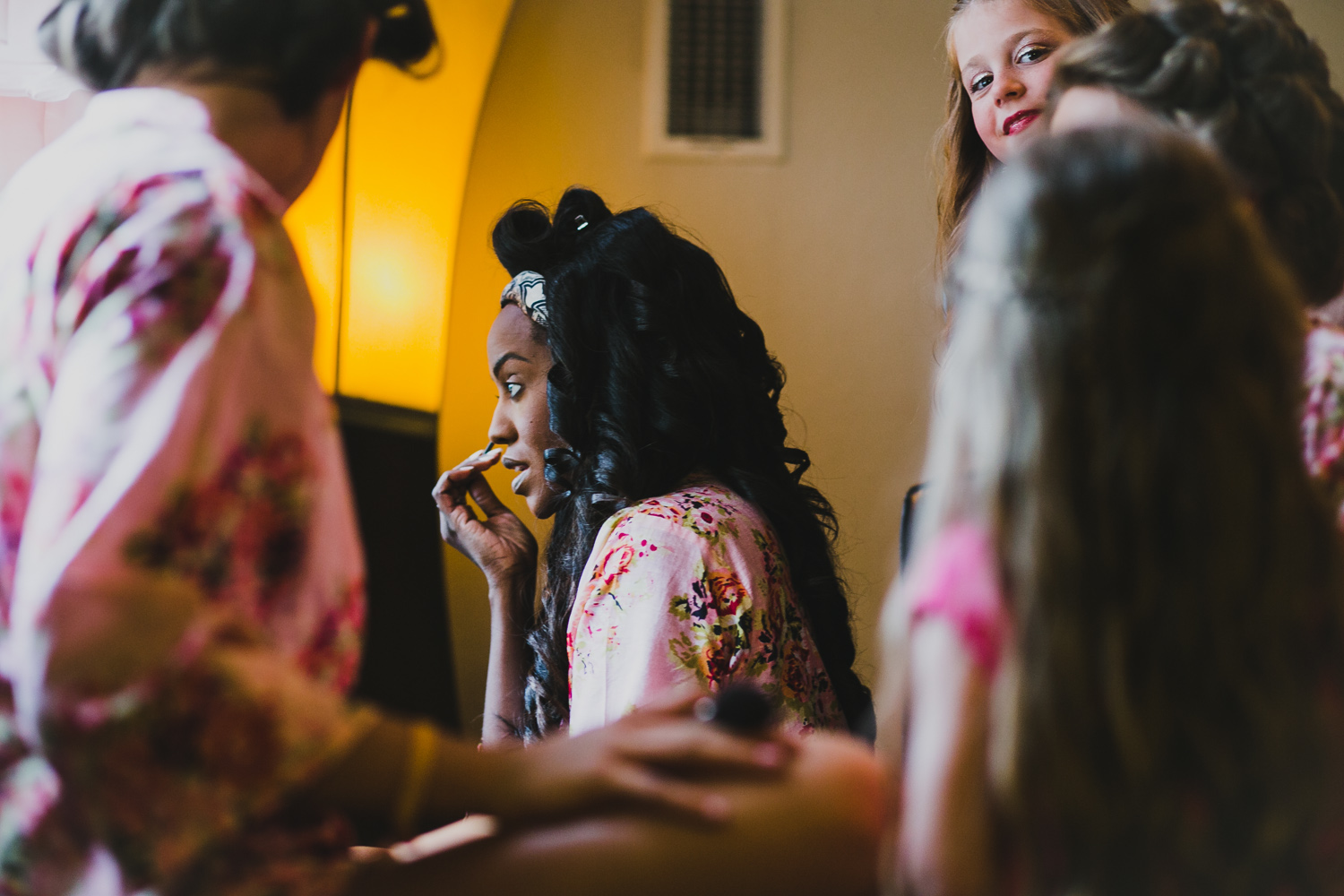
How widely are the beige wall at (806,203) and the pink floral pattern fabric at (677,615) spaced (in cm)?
84

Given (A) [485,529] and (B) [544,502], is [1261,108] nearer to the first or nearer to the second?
(B) [544,502]

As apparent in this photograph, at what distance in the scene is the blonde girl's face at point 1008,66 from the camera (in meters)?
1.58

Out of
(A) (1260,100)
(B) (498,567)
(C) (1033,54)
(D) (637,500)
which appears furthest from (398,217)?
(A) (1260,100)

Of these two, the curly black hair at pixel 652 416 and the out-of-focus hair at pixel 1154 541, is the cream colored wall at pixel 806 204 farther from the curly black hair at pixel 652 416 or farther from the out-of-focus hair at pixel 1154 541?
the out-of-focus hair at pixel 1154 541

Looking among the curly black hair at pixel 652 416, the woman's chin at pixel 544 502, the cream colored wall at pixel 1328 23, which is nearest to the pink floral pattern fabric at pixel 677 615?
the curly black hair at pixel 652 416

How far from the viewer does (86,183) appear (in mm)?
603

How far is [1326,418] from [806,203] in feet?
4.40

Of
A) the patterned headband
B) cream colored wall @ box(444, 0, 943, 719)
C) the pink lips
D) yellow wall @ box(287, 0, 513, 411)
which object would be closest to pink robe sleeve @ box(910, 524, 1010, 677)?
the patterned headband

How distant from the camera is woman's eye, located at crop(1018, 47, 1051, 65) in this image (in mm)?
1577

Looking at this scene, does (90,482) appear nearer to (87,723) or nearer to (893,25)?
(87,723)

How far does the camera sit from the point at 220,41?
661 millimetres

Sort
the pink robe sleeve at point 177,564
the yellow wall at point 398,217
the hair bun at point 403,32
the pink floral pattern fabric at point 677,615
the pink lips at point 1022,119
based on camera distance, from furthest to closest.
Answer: the yellow wall at point 398,217, the pink lips at point 1022,119, the pink floral pattern fabric at point 677,615, the hair bun at point 403,32, the pink robe sleeve at point 177,564

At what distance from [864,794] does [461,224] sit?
168 centimetres

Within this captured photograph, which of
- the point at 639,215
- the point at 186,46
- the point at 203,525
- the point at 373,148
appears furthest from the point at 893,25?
the point at 203,525
